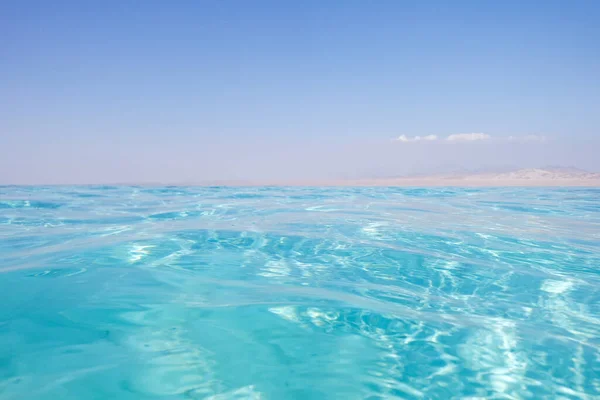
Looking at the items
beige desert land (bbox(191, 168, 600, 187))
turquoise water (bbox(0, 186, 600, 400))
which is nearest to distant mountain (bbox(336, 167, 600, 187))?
beige desert land (bbox(191, 168, 600, 187))

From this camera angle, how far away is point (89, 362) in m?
1.62

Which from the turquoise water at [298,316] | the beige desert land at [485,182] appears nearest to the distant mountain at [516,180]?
the beige desert land at [485,182]

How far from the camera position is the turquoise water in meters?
1.52

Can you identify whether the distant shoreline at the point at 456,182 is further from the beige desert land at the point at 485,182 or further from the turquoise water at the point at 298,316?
the turquoise water at the point at 298,316

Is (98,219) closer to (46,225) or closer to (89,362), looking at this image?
(46,225)

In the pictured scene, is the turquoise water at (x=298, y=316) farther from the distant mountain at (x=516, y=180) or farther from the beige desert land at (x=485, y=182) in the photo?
the distant mountain at (x=516, y=180)

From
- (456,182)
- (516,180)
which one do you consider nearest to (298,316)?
(456,182)

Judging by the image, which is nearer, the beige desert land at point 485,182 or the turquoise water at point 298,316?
the turquoise water at point 298,316

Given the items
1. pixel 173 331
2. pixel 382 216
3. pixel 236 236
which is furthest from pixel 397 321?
pixel 382 216

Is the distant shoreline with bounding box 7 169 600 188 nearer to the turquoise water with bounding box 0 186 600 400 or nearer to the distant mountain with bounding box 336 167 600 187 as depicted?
the distant mountain with bounding box 336 167 600 187

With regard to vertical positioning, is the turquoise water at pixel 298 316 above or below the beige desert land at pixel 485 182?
below

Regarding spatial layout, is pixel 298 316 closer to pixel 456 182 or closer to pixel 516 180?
pixel 456 182

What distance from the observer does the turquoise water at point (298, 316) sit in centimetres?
152

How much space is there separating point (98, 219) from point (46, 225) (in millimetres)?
703
